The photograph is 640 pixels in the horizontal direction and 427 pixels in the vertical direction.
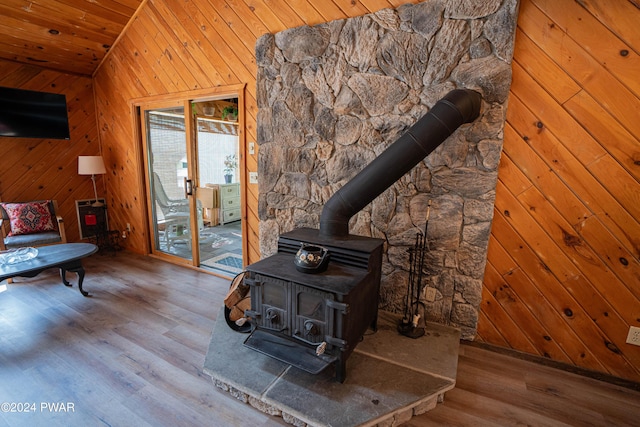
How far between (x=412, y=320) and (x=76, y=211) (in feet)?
15.3

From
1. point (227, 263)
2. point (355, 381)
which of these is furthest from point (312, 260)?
point (227, 263)

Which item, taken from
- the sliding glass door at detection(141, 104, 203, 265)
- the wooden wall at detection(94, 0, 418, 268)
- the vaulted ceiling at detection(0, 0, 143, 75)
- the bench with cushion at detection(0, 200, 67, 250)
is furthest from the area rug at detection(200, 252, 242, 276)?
the vaulted ceiling at detection(0, 0, 143, 75)

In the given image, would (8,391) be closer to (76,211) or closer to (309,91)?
(309,91)

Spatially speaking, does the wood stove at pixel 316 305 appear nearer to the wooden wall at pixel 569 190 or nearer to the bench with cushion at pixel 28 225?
the wooden wall at pixel 569 190

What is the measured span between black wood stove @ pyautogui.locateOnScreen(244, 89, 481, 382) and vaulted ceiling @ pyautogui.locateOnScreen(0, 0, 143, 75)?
339cm

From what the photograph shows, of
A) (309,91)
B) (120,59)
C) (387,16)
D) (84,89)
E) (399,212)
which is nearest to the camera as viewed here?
(387,16)

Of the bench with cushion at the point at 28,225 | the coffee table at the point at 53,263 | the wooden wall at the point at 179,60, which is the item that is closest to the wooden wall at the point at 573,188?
the wooden wall at the point at 179,60

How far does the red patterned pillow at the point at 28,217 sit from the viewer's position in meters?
3.45

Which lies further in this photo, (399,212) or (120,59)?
(120,59)

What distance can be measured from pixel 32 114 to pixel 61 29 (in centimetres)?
113

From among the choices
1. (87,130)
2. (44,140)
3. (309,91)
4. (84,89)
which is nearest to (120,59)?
(84,89)

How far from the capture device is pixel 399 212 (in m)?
2.38

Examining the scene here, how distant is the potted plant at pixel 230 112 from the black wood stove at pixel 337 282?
3.31 metres

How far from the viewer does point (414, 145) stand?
1854 millimetres
